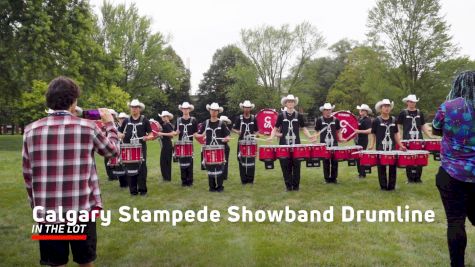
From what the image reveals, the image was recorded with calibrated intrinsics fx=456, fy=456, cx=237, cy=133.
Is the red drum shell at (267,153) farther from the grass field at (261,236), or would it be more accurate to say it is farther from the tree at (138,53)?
the tree at (138,53)

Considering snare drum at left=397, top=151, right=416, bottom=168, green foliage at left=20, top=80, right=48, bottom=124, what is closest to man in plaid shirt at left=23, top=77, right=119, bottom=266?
snare drum at left=397, top=151, right=416, bottom=168

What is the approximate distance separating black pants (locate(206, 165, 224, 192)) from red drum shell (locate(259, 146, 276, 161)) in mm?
1022

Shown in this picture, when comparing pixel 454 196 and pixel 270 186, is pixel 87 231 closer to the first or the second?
pixel 454 196

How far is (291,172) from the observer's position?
10258mm

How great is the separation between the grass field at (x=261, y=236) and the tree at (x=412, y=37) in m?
30.0

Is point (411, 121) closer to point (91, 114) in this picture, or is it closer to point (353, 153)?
point (353, 153)

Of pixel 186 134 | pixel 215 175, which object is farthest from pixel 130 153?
pixel 186 134

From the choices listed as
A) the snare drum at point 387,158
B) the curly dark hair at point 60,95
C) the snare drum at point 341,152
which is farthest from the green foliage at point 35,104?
the curly dark hair at point 60,95

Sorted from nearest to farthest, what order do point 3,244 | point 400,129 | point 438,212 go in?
point 3,244
point 438,212
point 400,129

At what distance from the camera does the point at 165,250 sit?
5.83m

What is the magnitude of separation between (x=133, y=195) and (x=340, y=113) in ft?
19.3

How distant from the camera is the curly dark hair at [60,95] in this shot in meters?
3.40

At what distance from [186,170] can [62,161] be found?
26.4 feet

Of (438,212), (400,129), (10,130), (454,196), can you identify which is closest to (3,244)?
(454,196)
